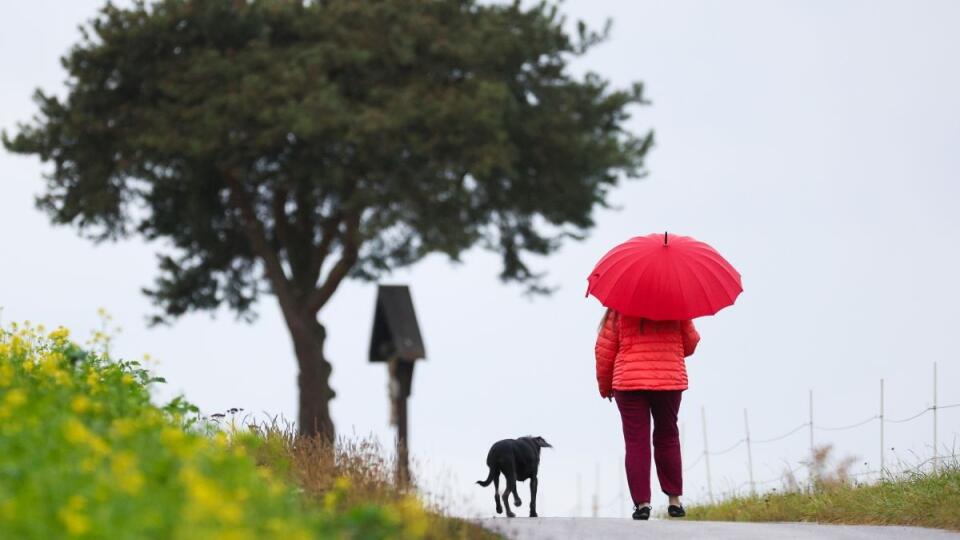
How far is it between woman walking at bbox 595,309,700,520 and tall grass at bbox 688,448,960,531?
5.68 feet

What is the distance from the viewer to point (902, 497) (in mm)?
12945

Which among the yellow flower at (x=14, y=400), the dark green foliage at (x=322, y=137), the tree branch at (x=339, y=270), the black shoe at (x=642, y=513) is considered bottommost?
the black shoe at (x=642, y=513)

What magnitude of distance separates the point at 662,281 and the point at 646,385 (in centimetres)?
93

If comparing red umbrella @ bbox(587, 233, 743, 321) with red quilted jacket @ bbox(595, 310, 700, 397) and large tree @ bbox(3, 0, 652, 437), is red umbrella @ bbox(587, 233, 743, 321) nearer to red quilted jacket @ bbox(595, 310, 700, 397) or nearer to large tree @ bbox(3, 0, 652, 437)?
red quilted jacket @ bbox(595, 310, 700, 397)

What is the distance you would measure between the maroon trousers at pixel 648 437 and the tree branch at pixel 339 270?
16151 millimetres

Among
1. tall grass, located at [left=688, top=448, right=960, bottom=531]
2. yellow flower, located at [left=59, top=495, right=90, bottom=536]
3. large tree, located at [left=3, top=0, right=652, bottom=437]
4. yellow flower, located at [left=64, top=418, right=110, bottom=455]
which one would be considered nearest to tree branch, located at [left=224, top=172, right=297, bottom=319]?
large tree, located at [left=3, top=0, right=652, bottom=437]

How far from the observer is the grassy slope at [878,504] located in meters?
12.4

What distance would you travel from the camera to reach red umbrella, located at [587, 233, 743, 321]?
11.6 m

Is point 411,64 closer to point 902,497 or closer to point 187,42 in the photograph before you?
point 187,42

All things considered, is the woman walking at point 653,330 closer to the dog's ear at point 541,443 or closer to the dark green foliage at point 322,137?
the dog's ear at point 541,443

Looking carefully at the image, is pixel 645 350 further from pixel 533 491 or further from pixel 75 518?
pixel 75 518

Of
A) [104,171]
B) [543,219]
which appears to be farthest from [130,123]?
[543,219]

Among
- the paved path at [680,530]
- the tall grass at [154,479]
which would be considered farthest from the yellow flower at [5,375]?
the paved path at [680,530]

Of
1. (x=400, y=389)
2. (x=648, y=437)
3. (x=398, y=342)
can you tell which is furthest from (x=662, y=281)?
(x=400, y=389)
